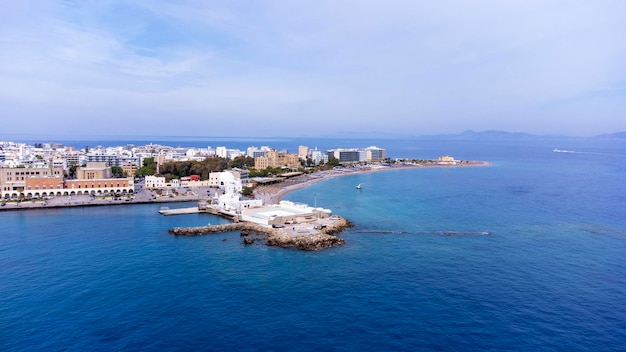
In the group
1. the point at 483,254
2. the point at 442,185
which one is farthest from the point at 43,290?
the point at 442,185

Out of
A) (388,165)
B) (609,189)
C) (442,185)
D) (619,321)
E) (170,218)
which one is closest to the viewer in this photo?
(619,321)

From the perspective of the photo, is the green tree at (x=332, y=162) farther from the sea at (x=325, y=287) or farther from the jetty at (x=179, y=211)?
the sea at (x=325, y=287)

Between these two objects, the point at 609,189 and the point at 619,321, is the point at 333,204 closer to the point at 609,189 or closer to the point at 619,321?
the point at 619,321

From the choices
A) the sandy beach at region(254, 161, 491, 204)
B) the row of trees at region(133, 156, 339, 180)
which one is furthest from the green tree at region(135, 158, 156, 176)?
the sandy beach at region(254, 161, 491, 204)

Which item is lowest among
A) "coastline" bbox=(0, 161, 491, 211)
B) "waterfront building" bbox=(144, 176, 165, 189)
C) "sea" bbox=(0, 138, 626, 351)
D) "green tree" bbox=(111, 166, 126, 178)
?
"sea" bbox=(0, 138, 626, 351)

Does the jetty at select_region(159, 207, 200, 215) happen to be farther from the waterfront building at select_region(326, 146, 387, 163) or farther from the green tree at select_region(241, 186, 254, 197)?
the waterfront building at select_region(326, 146, 387, 163)

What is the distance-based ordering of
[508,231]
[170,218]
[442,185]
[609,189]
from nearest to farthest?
[508,231]
[170,218]
[609,189]
[442,185]
